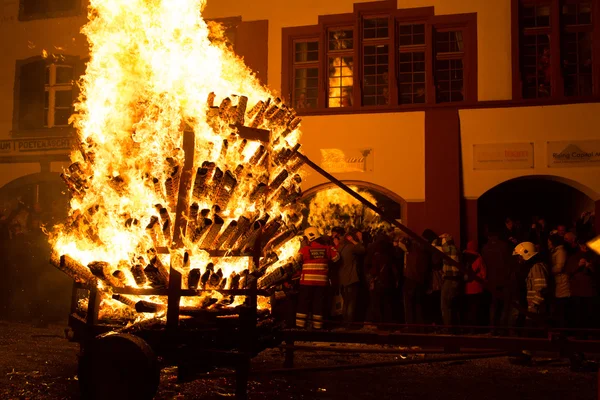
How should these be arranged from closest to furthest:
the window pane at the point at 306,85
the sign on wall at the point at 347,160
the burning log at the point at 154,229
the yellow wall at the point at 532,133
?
the burning log at the point at 154,229
the yellow wall at the point at 532,133
the sign on wall at the point at 347,160
the window pane at the point at 306,85

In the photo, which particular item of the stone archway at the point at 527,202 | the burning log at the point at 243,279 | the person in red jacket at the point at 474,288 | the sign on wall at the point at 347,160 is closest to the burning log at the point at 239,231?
the burning log at the point at 243,279

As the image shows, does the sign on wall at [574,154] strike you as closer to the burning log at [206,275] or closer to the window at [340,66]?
the window at [340,66]

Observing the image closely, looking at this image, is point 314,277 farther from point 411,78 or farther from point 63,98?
point 63,98

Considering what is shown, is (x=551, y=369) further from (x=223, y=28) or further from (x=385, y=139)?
(x=223, y=28)

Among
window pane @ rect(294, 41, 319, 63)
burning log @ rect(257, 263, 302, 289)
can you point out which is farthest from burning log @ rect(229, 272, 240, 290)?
window pane @ rect(294, 41, 319, 63)

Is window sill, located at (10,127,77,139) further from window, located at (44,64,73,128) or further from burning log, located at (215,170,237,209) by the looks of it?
burning log, located at (215,170,237,209)

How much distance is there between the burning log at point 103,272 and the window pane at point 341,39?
43.0 feet

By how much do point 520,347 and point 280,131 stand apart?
10.6 feet

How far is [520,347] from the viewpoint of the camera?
6430mm

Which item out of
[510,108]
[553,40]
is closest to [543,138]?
[510,108]

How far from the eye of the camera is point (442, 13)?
1762 cm

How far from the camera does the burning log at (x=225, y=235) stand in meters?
6.38

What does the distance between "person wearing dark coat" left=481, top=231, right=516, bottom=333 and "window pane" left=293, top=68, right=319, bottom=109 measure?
7.33 m

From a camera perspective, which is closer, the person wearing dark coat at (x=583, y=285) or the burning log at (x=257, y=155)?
the burning log at (x=257, y=155)
